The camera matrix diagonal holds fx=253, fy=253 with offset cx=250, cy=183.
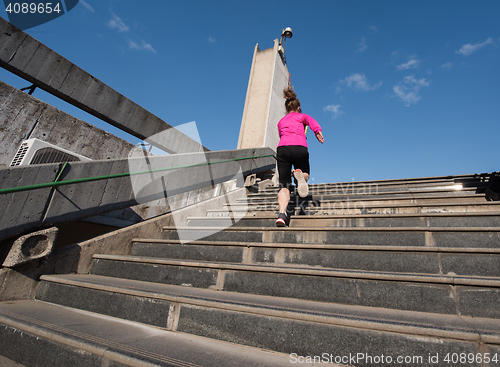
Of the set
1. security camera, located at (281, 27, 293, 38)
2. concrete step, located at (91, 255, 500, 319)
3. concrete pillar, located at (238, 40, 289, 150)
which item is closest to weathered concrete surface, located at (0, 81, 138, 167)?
concrete step, located at (91, 255, 500, 319)

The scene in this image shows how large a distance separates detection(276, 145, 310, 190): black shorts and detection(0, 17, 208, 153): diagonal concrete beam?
351 centimetres

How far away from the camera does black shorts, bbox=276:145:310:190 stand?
3.81 metres

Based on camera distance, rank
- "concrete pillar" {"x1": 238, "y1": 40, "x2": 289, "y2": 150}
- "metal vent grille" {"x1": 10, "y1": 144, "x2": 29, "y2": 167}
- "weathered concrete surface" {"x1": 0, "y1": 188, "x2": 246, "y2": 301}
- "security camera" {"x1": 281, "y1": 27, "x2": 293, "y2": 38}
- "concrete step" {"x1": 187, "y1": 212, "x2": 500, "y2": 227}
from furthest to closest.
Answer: "security camera" {"x1": 281, "y1": 27, "x2": 293, "y2": 38}, "concrete pillar" {"x1": 238, "y1": 40, "x2": 289, "y2": 150}, "metal vent grille" {"x1": 10, "y1": 144, "x2": 29, "y2": 167}, "concrete step" {"x1": 187, "y1": 212, "x2": 500, "y2": 227}, "weathered concrete surface" {"x1": 0, "y1": 188, "x2": 246, "y2": 301}

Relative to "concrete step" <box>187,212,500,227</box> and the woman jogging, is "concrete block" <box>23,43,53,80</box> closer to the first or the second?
"concrete step" <box>187,212,500,227</box>

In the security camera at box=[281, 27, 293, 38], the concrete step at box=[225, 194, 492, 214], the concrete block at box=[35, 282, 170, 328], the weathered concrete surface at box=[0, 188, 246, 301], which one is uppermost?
the security camera at box=[281, 27, 293, 38]

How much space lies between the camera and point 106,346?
1.37 m

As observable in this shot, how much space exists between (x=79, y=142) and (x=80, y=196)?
1994 millimetres

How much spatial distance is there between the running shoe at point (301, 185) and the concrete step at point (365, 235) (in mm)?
789

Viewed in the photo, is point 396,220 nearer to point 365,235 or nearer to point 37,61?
point 365,235

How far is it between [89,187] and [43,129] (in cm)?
190

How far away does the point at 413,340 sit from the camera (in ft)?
4.15

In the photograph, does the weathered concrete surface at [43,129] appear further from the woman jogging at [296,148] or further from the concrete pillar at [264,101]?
the concrete pillar at [264,101]

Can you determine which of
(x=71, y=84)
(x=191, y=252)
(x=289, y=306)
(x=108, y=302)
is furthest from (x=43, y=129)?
(x=289, y=306)

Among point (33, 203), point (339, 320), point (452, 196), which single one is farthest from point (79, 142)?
point (452, 196)
